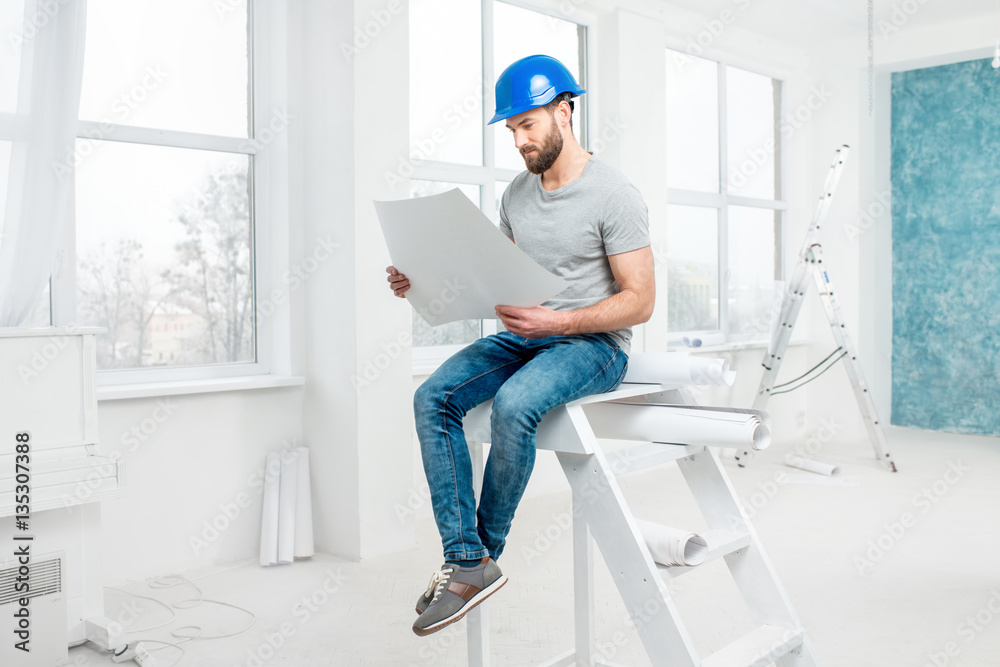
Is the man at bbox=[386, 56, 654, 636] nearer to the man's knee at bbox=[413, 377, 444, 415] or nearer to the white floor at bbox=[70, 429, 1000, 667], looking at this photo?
the man's knee at bbox=[413, 377, 444, 415]

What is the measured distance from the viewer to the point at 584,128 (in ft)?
14.2

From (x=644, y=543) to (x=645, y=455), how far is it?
0.21 meters

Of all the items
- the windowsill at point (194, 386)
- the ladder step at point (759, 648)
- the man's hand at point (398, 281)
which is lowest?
the ladder step at point (759, 648)

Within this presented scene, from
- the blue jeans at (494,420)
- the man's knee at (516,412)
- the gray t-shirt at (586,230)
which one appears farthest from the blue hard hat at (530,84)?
the man's knee at (516,412)

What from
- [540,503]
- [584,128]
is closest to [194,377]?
[540,503]

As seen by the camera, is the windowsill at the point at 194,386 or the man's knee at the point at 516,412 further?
the windowsill at the point at 194,386

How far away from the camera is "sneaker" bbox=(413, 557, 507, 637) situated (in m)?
1.49

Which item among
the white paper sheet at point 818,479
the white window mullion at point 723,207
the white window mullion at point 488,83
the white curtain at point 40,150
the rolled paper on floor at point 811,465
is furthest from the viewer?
the white window mullion at point 723,207

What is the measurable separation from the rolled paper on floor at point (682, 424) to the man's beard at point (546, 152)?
1.76 ft

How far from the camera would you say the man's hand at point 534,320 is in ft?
A: 5.22

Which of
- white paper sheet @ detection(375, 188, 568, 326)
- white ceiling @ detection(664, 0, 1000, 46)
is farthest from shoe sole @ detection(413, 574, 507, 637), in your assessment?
white ceiling @ detection(664, 0, 1000, 46)

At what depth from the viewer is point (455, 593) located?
1.50 metres

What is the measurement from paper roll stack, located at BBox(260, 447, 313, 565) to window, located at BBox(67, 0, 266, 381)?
1.37 feet

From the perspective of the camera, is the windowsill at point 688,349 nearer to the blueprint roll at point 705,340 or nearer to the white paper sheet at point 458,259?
the blueprint roll at point 705,340
